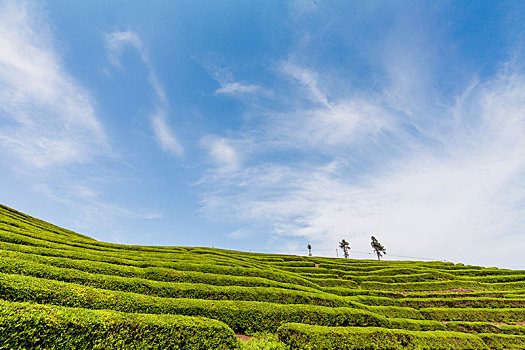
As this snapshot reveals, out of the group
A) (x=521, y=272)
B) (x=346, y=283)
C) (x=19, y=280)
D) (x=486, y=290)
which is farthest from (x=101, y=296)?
(x=521, y=272)

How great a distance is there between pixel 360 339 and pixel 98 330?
15277 mm

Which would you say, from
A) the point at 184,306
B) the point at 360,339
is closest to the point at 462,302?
the point at 360,339

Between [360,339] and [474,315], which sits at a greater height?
[474,315]

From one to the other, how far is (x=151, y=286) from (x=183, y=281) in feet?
11.4

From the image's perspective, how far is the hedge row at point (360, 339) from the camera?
46.7 feet

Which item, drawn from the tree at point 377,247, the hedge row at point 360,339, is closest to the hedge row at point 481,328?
the hedge row at point 360,339

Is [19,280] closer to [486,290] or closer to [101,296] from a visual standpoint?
[101,296]

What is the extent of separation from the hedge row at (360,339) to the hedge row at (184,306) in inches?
77.9

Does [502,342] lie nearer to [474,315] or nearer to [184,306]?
[474,315]

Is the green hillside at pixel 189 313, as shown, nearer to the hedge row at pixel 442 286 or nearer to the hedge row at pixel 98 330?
the hedge row at pixel 98 330

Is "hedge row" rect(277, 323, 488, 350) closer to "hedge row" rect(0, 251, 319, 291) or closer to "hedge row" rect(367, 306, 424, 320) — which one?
"hedge row" rect(367, 306, 424, 320)

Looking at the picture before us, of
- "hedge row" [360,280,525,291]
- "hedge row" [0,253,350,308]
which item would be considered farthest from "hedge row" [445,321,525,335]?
"hedge row" [360,280,525,291]

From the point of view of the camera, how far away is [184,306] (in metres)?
14.9

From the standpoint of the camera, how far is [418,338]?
1767 cm
